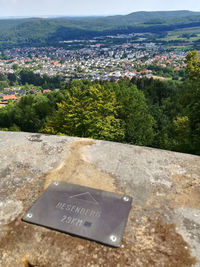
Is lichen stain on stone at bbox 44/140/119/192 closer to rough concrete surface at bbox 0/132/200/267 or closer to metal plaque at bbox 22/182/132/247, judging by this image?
rough concrete surface at bbox 0/132/200/267

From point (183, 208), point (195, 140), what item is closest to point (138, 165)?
point (183, 208)

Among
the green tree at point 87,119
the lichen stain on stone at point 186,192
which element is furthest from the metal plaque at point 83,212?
the green tree at point 87,119

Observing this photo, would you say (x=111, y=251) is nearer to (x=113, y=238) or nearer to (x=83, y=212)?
(x=113, y=238)

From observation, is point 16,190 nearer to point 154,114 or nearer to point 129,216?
point 129,216

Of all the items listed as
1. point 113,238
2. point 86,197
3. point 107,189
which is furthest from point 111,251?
point 107,189

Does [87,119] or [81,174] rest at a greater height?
[81,174]

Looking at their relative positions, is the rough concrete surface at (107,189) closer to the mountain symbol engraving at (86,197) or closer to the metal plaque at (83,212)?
the metal plaque at (83,212)

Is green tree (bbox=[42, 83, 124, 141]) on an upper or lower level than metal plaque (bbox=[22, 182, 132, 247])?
lower

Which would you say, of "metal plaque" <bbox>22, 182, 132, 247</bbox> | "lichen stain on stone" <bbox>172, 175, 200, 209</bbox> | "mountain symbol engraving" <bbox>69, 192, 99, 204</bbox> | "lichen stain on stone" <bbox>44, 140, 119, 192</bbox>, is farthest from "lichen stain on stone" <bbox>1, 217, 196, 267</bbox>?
"lichen stain on stone" <bbox>44, 140, 119, 192</bbox>
